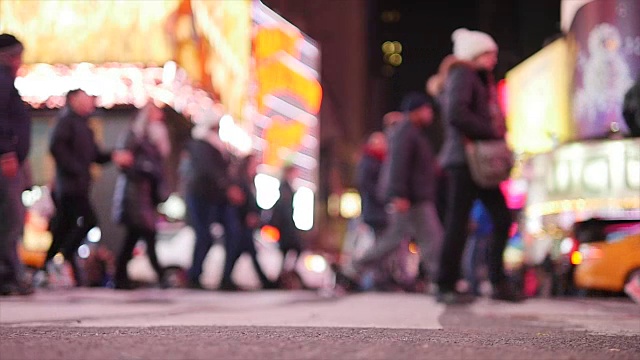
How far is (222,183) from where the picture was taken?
37.2 feet

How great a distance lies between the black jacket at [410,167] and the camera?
29.7ft

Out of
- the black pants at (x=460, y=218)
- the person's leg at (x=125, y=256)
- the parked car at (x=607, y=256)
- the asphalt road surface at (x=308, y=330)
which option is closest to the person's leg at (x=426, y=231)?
→ the asphalt road surface at (x=308, y=330)

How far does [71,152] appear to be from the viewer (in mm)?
9391

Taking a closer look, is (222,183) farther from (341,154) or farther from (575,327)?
(341,154)

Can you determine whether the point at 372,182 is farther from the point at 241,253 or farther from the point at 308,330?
the point at 308,330

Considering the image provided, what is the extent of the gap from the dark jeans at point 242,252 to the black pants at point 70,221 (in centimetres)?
220

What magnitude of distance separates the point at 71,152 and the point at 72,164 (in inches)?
8.4

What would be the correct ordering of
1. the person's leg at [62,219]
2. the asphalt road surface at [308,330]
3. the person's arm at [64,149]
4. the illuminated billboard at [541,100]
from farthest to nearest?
the illuminated billboard at [541,100] < the person's leg at [62,219] < the person's arm at [64,149] < the asphalt road surface at [308,330]

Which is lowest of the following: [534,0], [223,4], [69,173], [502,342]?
[502,342]

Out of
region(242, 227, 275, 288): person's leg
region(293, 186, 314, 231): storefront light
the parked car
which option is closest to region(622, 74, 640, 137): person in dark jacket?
the parked car

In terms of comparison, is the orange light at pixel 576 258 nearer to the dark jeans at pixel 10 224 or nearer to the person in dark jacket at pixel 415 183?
the person in dark jacket at pixel 415 183

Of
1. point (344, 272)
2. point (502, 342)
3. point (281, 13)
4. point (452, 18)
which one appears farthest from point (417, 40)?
point (502, 342)

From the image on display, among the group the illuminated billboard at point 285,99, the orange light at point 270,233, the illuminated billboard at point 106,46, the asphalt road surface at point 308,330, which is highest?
the illuminated billboard at point 285,99

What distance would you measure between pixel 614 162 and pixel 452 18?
32.2 m
